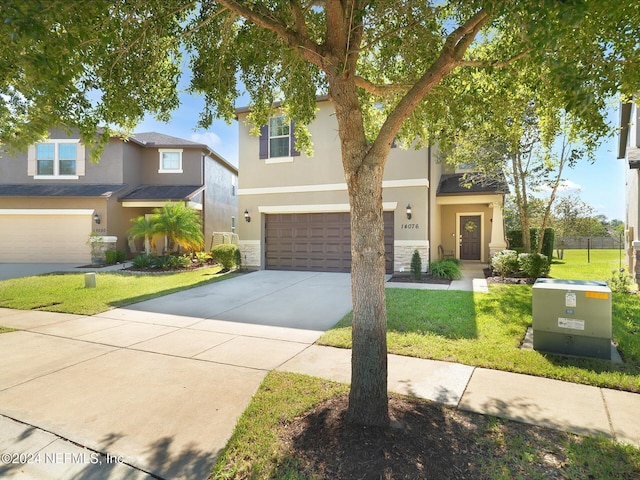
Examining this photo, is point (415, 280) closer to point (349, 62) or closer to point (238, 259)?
point (238, 259)

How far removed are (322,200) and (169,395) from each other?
10.2 metres

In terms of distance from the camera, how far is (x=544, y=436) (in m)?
3.04

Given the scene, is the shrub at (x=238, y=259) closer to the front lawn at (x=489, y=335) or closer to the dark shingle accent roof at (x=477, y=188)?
the front lawn at (x=489, y=335)

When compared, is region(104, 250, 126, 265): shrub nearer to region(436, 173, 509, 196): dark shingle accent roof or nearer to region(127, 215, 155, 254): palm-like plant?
region(127, 215, 155, 254): palm-like plant

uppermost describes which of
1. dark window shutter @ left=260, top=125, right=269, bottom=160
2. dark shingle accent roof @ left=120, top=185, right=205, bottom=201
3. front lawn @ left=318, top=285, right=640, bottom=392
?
dark window shutter @ left=260, top=125, right=269, bottom=160

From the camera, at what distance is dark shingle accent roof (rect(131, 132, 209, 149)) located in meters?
18.6

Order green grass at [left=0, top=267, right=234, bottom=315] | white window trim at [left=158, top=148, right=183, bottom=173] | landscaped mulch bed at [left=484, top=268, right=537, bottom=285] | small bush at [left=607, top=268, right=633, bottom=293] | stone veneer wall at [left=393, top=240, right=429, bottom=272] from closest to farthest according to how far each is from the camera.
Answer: green grass at [left=0, top=267, right=234, bottom=315] < small bush at [left=607, top=268, right=633, bottom=293] < landscaped mulch bed at [left=484, top=268, right=537, bottom=285] < stone veneer wall at [left=393, top=240, right=429, bottom=272] < white window trim at [left=158, top=148, right=183, bottom=173]

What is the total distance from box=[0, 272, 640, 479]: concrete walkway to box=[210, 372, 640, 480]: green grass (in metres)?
0.18

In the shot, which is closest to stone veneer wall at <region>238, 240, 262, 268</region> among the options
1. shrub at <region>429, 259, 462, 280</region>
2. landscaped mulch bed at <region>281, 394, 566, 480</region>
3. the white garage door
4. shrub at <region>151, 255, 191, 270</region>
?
shrub at <region>151, 255, 191, 270</region>

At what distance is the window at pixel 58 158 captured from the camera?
1806cm

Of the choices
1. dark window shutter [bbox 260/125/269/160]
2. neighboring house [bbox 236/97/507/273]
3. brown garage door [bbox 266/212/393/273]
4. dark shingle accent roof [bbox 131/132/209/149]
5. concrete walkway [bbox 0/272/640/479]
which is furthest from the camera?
dark shingle accent roof [bbox 131/132/209/149]

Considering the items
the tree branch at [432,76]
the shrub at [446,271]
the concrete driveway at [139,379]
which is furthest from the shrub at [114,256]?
the tree branch at [432,76]

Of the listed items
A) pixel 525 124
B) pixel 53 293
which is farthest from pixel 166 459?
pixel 525 124

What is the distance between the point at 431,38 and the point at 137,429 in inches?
222
